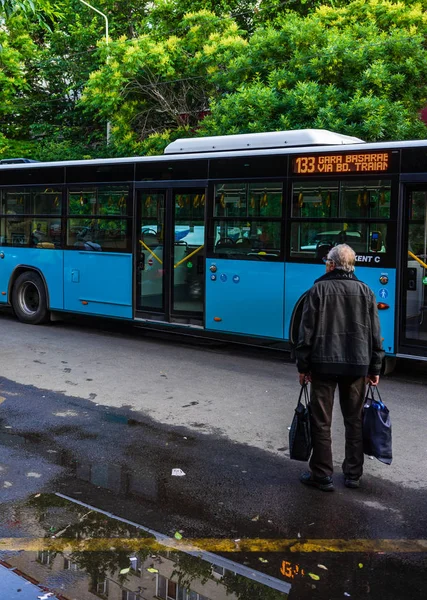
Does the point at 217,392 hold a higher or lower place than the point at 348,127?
lower

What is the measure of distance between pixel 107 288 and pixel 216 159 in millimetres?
3148

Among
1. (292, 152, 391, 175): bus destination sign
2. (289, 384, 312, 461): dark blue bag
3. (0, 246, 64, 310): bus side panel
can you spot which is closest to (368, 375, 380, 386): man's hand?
(289, 384, 312, 461): dark blue bag

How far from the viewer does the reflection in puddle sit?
4094 mm

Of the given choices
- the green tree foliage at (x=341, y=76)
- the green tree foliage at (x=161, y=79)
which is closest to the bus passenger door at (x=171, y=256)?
the green tree foliage at (x=341, y=76)

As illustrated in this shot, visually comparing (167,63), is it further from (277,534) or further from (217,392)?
(277,534)

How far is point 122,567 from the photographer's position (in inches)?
172

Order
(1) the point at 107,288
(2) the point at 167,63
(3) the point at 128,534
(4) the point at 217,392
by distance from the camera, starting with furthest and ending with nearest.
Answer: (2) the point at 167,63, (1) the point at 107,288, (4) the point at 217,392, (3) the point at 128,534

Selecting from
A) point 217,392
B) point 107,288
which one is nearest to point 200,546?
point 217,392

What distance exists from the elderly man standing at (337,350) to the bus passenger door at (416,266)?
3983 millimetres

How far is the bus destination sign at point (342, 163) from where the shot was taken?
9531 mm

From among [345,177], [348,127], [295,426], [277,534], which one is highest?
[348,127]

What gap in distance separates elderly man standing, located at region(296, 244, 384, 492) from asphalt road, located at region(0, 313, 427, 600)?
0.49m

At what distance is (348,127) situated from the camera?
15.6 m

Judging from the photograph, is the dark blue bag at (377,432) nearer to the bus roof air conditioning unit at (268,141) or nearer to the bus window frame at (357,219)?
the bus window frame at (357,219)
